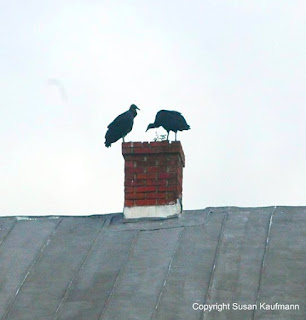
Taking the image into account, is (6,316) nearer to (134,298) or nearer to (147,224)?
(134,298)

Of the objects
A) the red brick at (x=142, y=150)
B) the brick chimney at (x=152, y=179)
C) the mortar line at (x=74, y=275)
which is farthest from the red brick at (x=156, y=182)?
the mortar line at (x=74, y=275)

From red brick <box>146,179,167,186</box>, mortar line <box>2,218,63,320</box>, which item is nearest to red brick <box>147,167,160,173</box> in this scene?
red brick <box>146,179,167,186</box>

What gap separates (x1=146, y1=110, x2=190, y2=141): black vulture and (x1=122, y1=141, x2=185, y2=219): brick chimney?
0.24 metres

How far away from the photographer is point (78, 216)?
55.7ft

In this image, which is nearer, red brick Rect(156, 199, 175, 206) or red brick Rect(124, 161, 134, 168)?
red brick Rect(156, 199, 175, 206)

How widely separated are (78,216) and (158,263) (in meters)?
1.96

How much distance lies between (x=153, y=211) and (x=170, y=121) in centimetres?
126

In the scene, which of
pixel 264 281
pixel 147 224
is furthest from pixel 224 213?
pixel 264 281

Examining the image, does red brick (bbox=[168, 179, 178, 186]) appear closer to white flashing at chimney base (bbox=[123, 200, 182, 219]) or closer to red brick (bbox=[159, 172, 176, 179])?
red brick (bbox=[159, 172, 176, 179])

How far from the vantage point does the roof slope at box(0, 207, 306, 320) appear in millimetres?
14445

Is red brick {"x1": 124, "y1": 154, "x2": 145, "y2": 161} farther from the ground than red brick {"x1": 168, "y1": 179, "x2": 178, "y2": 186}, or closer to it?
farther from the ground

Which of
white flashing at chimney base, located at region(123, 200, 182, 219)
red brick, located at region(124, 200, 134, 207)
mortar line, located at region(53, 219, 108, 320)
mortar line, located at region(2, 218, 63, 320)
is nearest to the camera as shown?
mortar line, located at region(53, 219, 108, 320)

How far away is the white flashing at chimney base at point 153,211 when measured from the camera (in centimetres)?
1669

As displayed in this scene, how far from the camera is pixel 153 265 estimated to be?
15.3m
